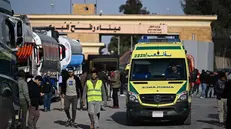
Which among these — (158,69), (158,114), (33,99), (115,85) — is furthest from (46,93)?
(33,99)

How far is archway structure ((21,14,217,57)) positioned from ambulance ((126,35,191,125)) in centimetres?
4848

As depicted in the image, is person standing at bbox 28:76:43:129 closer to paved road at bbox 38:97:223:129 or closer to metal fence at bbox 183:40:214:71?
paved road at bbox 38:97:223:129

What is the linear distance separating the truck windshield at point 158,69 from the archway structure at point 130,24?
4851 centimetres

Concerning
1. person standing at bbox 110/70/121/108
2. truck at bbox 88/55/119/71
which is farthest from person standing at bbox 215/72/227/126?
truck at bbox 88/55/119/71

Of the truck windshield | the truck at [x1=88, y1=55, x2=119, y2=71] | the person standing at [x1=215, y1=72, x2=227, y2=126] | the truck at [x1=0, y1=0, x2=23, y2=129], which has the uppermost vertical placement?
the truck at [x1=0, y1=0, x2=23, y2=129]

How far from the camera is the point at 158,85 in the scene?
18078 mm

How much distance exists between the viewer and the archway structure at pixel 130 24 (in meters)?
67.6

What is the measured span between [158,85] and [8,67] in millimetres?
7069

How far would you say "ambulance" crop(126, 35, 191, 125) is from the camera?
58.4 ft

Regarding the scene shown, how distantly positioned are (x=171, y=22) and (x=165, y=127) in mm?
50900

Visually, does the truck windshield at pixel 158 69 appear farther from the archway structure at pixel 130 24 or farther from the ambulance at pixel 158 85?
the archway structure at pixel 130 24

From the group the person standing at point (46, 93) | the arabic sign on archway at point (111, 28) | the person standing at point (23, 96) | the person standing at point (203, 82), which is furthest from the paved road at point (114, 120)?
the arabic sign on archway at point (111, 28)

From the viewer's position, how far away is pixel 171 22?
6812 centimetres

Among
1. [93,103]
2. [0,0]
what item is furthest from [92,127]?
[0,0]
